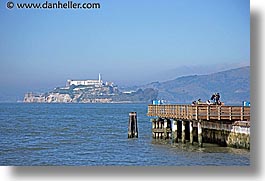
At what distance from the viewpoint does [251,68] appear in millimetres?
12492

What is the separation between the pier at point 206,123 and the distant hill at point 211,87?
2.31 ft

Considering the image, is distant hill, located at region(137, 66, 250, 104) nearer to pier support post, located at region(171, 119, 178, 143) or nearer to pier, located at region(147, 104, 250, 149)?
pier, located at region(147, 104, 250, 149)

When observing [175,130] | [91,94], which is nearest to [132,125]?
[175,130]

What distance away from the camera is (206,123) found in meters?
20.8

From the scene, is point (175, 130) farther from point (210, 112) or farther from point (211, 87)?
point (211, 87)

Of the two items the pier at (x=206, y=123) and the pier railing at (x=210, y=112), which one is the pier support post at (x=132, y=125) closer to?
the pier at (x=206, y=123)

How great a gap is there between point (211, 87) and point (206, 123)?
12475 millimetres

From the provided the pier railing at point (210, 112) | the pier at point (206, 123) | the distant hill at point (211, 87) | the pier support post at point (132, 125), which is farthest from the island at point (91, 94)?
the pier railing at point (210, 112)

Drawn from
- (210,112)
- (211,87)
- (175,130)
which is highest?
(211,87)

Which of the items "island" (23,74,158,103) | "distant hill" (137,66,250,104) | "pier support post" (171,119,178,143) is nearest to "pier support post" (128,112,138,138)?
"pier support post" (171,119,178,143)

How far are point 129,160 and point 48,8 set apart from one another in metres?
6.02

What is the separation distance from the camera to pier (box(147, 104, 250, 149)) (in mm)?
18434

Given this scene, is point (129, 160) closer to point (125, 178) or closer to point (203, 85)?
point (125, 178)

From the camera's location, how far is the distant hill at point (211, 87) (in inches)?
905
